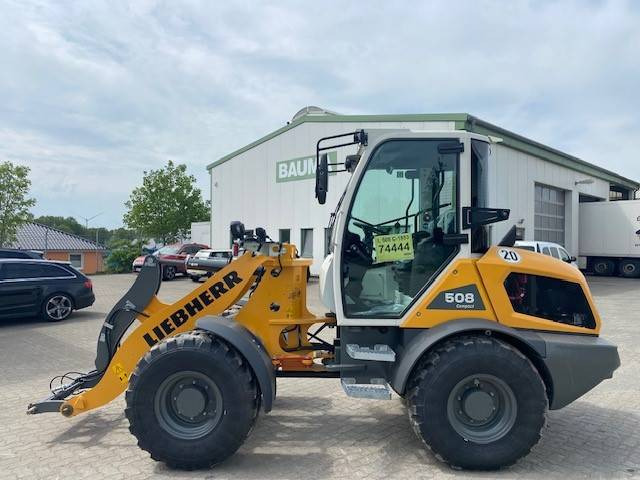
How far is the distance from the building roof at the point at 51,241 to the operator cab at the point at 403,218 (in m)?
53.9

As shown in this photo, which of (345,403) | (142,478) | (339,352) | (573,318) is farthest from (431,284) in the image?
(142,478)

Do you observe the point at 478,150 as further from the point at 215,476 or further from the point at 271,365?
the point at 215,476

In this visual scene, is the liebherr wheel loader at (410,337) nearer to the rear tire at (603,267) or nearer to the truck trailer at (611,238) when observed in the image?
the truck trailer at (611,238)

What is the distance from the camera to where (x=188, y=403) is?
4.11m

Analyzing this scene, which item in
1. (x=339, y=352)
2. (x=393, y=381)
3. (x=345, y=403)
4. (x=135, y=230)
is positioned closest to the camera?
(x=393, y=381)

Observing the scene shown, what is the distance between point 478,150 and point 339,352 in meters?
2.10

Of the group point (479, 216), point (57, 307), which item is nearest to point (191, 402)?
point (479, 216)

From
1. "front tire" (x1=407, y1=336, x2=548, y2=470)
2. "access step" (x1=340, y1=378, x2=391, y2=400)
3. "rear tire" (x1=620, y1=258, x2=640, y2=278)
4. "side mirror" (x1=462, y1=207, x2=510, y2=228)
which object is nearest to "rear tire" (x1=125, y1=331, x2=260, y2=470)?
"access step" (x1=340, y1=378, x2=391, y2=400)

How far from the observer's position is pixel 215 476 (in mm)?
3936

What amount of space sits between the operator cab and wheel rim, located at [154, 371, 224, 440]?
4.09 feet

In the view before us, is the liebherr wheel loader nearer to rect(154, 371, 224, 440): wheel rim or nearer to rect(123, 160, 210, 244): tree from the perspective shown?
rect(154, 371, 224, 440): wheel rim

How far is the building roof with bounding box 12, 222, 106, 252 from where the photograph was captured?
172 ft

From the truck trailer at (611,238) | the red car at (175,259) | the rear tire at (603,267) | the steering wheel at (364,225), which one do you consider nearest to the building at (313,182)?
the truck trailer at (611,238)

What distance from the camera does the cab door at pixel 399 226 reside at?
14.0 ft
